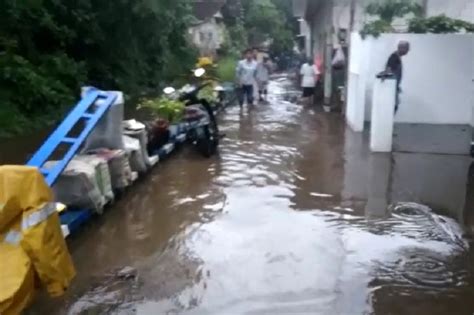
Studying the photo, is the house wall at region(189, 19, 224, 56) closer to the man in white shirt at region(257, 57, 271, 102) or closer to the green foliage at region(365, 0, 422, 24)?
the man in white shirt at region(257, 57, 271, 102)

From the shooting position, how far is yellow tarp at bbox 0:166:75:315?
404cm

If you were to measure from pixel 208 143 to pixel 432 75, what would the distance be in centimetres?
525

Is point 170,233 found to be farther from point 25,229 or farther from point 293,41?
point 293,41

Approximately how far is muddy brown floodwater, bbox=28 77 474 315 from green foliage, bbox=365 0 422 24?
3.80 meters

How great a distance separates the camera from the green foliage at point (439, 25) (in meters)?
12.5

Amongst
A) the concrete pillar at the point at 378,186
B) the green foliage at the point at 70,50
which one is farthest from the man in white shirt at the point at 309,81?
the concrete pillar at the point at 378,186

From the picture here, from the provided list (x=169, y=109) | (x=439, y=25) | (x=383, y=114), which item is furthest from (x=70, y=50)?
(x=383, y=114)

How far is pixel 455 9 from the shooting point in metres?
13.5

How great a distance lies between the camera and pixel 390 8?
1299 cm

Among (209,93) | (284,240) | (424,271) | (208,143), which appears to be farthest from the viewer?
(209,93)

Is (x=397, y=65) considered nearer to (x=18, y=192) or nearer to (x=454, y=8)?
(x=454, y=8)

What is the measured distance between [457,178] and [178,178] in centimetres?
405

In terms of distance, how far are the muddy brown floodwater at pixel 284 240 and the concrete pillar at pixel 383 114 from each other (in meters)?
0.33

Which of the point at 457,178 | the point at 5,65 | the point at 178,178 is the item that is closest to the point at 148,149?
the point at 178,178
